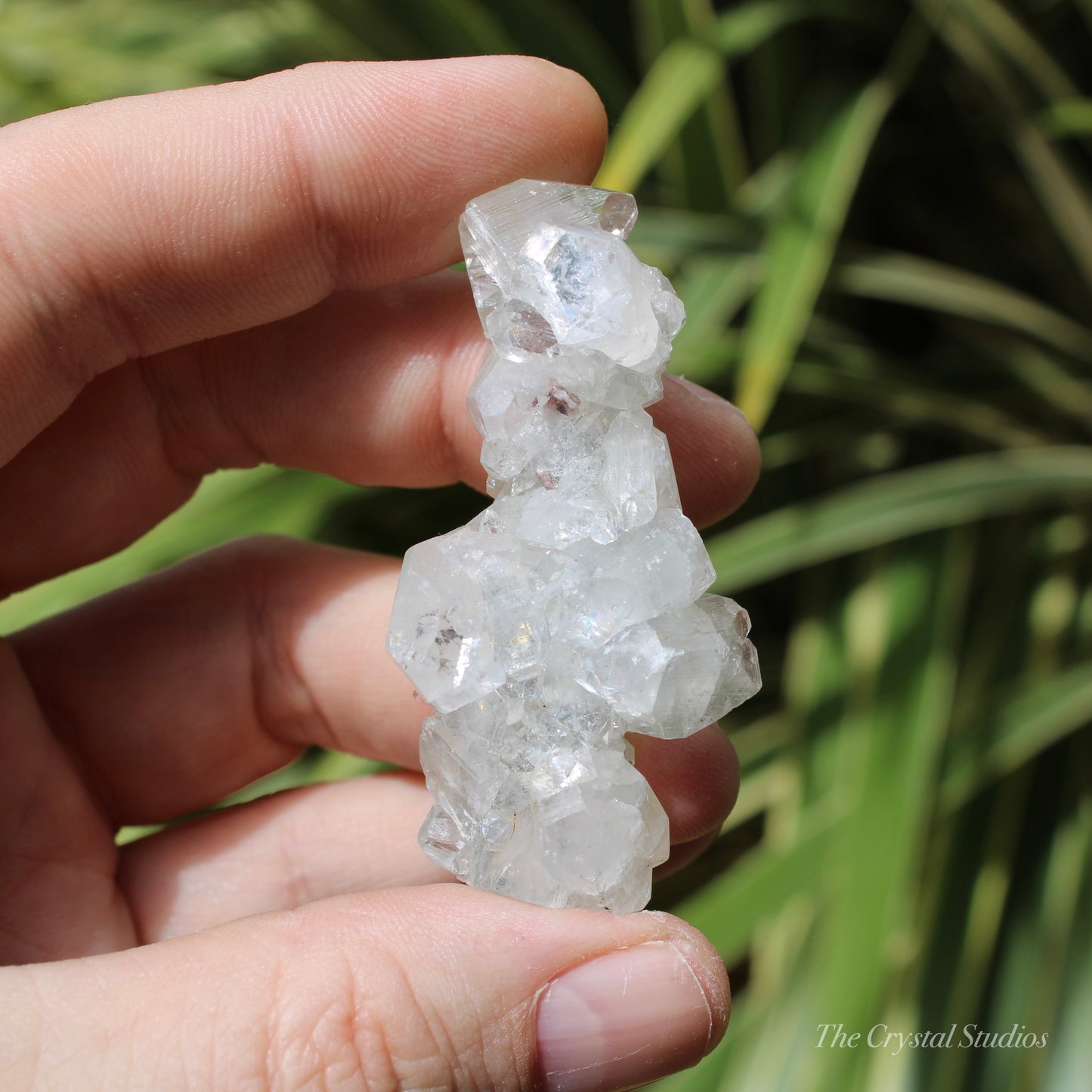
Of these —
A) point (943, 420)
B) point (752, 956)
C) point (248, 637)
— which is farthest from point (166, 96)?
point (752, 956)

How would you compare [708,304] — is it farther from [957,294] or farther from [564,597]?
[564,597]

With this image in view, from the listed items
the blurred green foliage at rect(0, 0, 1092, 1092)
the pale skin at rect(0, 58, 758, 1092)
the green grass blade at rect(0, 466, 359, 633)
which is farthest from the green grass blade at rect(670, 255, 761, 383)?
the green grass blade at rect(0, 466, 359, 633)

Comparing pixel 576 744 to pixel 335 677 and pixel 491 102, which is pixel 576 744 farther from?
pixel 491 102

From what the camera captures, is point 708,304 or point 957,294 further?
point 957,294

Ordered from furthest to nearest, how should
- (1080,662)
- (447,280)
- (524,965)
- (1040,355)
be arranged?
1. (1040,355)
2. (1080,662)
3. (447,280)
4. (524,965)

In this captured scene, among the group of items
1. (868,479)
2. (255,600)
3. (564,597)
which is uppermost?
(564,597)

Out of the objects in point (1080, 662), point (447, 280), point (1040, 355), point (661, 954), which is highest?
point (447, 280)

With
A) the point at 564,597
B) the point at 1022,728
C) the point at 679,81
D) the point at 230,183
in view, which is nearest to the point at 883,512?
the point at 1022,728
